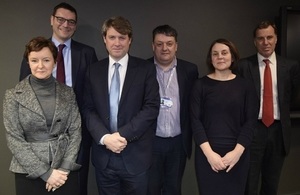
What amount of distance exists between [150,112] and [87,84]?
0.49m

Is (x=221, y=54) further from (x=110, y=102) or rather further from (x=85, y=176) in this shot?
(x=85, y=176)

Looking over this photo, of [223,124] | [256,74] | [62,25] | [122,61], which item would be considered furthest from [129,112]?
[256,74]

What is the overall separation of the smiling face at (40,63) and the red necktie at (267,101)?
185 cm

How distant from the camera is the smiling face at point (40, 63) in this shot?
1845 mm

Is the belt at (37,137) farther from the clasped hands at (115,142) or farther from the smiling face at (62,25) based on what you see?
the smiling face at (62,25)

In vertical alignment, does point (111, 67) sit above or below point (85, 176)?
above

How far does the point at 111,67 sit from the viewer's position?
212 cm

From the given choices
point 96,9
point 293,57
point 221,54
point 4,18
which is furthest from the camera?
point 293,57

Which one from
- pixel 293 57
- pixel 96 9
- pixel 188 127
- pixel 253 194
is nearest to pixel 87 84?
pixel 188 127

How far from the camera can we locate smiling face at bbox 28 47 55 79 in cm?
184

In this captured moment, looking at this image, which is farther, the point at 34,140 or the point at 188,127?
the point at 188,127

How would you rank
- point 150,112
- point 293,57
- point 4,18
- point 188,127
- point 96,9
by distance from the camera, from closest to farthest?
point 150,112 < point 188,127 < point 4,18 < point 96,9 < point 293,57

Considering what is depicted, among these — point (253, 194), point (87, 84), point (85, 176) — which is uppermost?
point (87, 84)

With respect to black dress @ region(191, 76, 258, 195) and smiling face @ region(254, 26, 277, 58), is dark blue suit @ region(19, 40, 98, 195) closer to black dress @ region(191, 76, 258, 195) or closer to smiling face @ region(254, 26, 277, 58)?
black dress @ region(191, 76, 258, 195)
